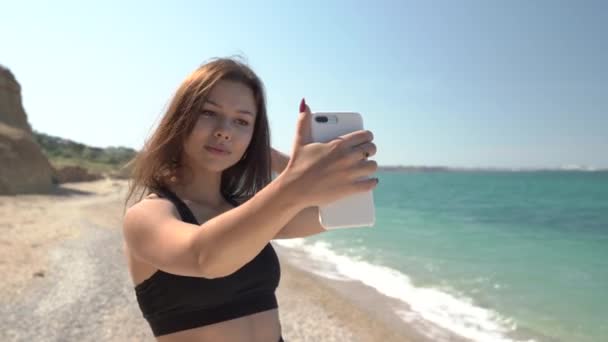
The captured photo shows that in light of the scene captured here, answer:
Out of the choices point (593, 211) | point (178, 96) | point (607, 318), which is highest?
point (178, 96)

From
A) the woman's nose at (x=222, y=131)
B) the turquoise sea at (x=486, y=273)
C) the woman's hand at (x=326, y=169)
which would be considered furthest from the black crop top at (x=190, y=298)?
the turquoise sea at (x=486, y=273)

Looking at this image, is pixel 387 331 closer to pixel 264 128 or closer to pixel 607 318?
pixel 607 318

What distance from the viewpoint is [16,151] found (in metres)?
22.7

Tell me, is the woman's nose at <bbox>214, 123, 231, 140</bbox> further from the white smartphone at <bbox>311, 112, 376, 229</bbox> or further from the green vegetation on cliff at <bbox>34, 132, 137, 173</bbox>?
the green vegetation on cliff at <bbox>34, 132, 137, 173</bbox>

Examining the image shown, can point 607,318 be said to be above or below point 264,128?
below

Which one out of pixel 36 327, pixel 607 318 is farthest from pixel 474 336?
pixel 36 327

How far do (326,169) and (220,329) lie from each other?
80 centimetres

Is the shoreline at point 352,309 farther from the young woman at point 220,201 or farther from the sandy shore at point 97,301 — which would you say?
the young woman at point 220,201

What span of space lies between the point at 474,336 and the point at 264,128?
6165 millimetres

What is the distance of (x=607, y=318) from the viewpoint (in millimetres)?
8047

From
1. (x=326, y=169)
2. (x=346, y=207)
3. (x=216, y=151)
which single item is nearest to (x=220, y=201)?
(x=216, y=151)

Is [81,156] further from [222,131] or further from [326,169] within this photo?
[326,169]

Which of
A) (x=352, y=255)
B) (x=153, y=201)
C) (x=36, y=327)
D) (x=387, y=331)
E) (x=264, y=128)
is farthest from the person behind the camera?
(x=352, y=255)

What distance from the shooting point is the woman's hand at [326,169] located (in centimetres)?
75
